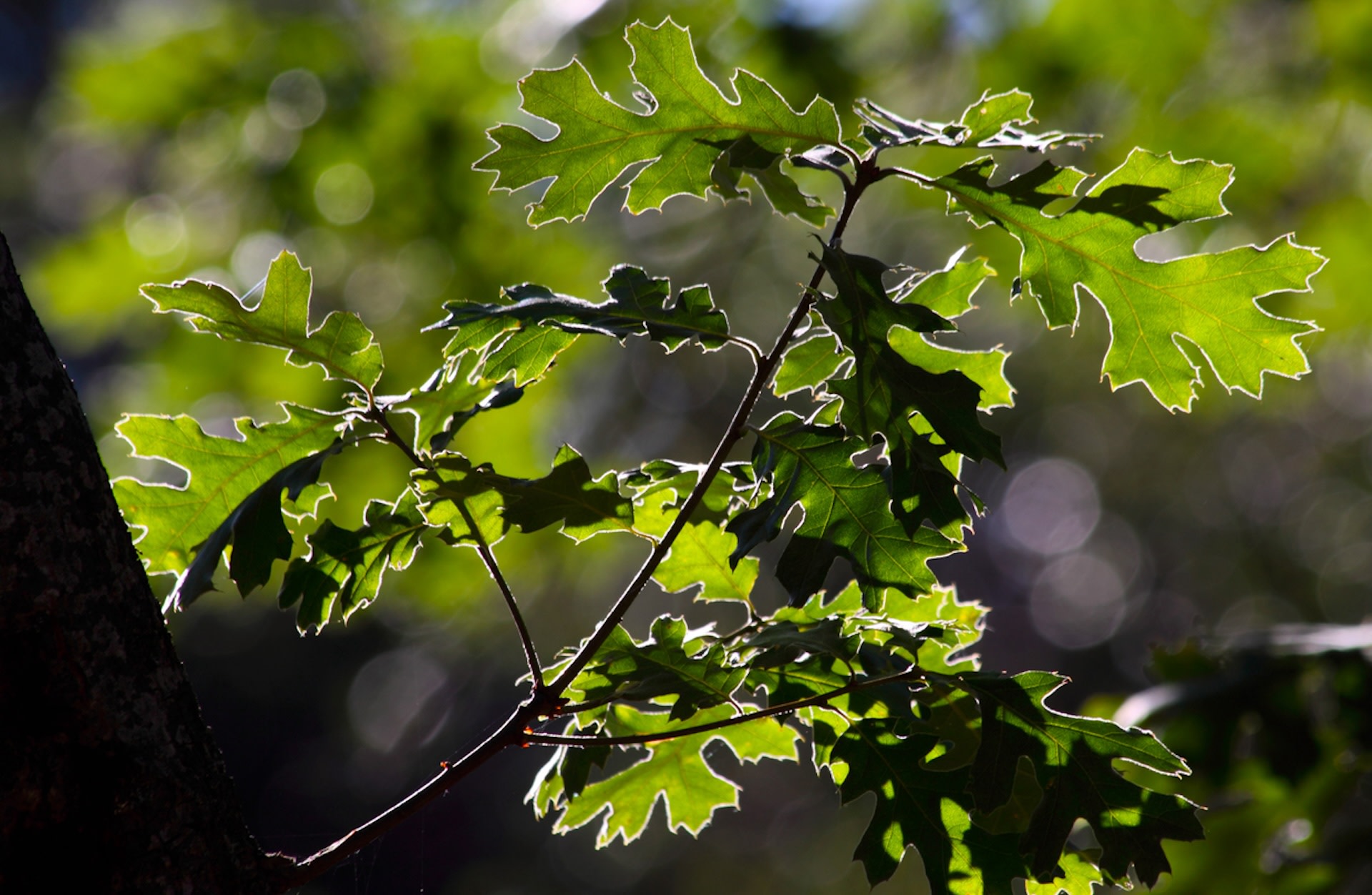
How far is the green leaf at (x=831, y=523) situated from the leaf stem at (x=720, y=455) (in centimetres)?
5

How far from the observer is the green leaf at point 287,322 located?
1.09 m

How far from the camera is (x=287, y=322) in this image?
3.70 feet

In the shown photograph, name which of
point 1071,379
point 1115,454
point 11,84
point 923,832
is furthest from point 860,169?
point 11,84

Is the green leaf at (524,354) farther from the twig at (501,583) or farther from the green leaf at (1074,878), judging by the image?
the green leaf at (1074,878)

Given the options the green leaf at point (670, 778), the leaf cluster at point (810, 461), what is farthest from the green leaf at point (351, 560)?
the green leaf at point (670, 778)

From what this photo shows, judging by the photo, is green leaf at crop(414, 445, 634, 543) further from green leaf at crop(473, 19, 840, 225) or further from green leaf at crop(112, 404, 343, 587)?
green leaf at crop(473, 19, 840, 225)

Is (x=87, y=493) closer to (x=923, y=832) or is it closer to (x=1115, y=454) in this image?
(x=923, y=832)

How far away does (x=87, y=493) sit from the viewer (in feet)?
3.28

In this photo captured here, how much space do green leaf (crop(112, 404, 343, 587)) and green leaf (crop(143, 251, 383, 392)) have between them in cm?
7

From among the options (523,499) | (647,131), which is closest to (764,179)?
(647,131)

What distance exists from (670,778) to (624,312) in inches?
25.5

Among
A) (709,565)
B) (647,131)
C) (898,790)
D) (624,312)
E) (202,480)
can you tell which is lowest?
(898,790)

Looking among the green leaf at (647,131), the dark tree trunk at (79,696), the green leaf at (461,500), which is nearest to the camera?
the dark tree trunk at (79,696)

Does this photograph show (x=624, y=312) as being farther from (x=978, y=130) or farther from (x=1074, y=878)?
(x=1074, y=878)
